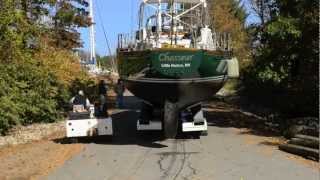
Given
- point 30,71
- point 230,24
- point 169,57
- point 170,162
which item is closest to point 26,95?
point 30,71

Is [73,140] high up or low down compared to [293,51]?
down

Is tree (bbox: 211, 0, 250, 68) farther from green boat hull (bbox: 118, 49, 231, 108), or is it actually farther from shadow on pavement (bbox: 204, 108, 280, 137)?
green boat hull (bbox: 118, 49, 231, 108)

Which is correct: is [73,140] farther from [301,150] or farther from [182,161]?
[301,150]

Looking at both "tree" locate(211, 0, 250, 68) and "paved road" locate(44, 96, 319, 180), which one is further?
"tree" locate(211, 0, 250, 68)

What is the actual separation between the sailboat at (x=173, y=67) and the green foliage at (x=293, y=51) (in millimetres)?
2001

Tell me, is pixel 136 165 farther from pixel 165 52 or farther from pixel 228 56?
pixel 228 56

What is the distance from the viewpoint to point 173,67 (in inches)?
746

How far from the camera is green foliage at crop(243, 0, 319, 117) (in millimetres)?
21922

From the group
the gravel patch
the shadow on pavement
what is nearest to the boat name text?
the shadow on pavement

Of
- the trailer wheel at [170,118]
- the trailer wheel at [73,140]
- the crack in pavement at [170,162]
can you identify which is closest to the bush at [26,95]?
the trailer wheel at [73,140]

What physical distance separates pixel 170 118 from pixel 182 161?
14.2ft

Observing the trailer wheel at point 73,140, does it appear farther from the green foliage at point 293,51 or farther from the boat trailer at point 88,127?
the green foliage at point 293,51

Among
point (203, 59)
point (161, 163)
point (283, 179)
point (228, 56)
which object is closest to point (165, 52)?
point (203, 59)

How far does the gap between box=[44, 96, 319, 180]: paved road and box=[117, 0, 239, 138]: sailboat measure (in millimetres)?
954
